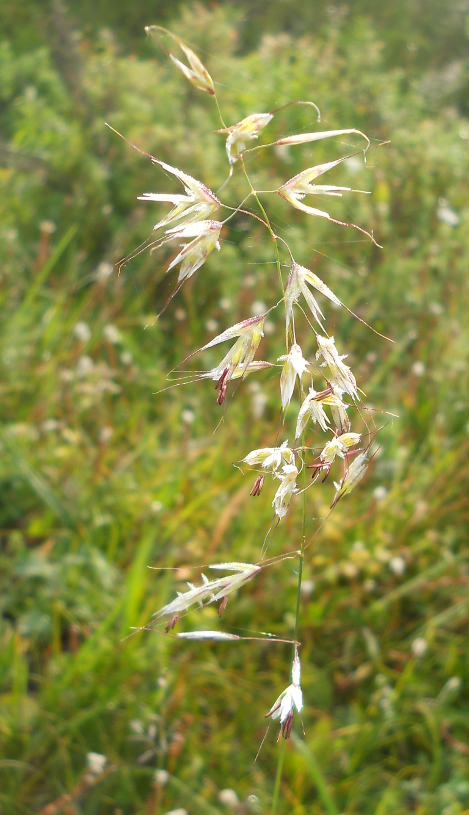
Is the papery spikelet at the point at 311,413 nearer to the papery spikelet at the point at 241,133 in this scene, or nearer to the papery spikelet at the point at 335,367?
the papery spikelet at the point at 335,367

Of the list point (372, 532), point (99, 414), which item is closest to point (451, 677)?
point (372, 532)

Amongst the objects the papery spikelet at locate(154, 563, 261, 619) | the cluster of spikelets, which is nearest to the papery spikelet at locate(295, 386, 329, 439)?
the cluster of spikelets

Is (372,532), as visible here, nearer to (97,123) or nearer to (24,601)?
(24,601)

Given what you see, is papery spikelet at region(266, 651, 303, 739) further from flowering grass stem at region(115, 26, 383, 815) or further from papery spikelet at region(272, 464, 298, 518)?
papery spikelet at region(272, 464, 298, 518)

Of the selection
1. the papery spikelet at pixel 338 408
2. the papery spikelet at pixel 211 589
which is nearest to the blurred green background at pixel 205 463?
the papery spikelet at pixel 338 408

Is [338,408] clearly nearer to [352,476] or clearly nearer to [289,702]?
[352,476]
